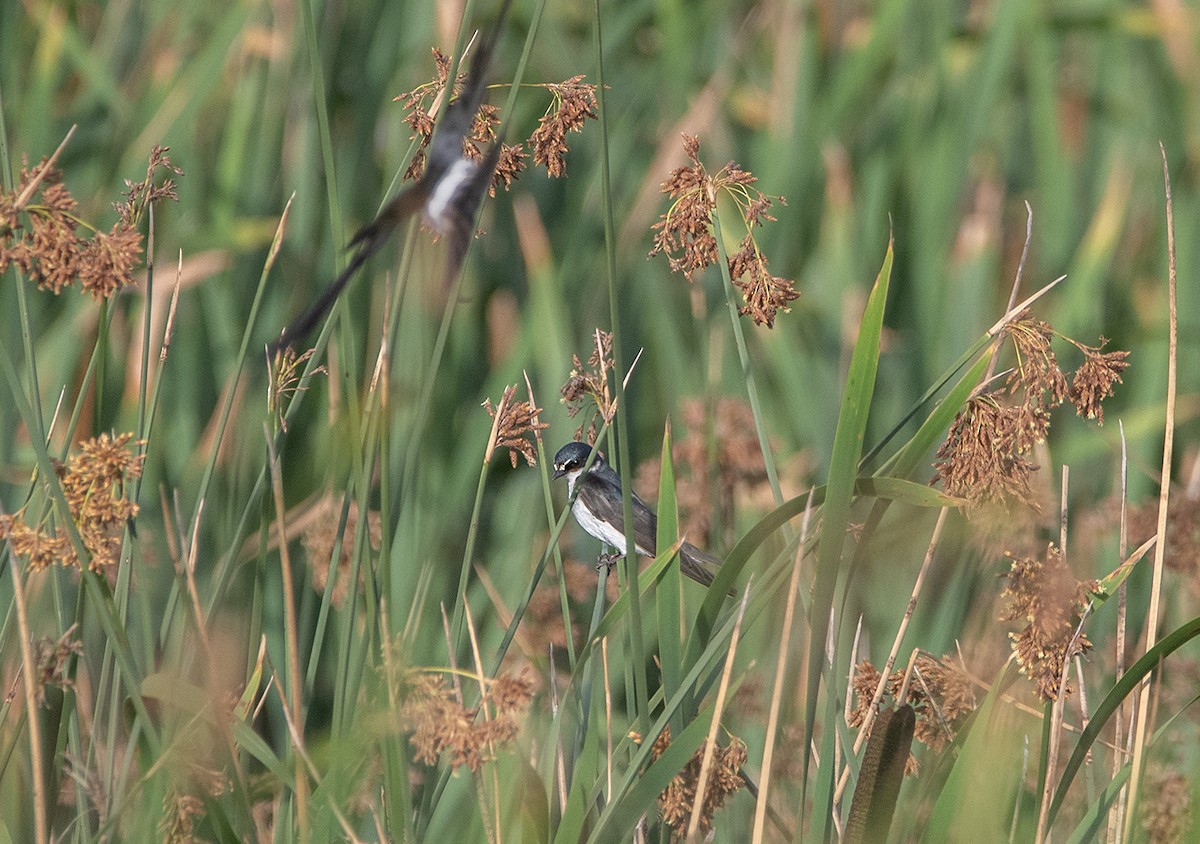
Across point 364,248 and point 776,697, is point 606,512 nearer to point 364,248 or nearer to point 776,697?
point 776,697

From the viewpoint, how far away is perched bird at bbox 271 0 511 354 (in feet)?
4.22

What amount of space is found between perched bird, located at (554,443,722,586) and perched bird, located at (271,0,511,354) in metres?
1.46

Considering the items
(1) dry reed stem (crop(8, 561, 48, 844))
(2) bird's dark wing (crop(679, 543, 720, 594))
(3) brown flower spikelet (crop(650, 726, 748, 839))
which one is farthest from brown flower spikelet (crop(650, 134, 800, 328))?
(2) bird's dark wing (crop(679, 543, 720, 594))

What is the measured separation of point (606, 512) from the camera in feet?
11.7

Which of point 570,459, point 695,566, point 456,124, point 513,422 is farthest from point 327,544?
point 570,459

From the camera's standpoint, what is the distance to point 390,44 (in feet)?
10.2

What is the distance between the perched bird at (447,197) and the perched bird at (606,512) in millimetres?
1460

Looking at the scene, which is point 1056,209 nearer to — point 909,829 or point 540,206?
point 540,206

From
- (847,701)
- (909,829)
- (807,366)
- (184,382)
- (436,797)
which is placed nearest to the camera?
(436,797)

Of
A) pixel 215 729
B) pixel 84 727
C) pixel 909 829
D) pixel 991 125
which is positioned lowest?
pixel 84 727

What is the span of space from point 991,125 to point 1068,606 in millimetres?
2128

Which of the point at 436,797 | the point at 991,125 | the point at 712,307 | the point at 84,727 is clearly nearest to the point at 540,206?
the point at 712,307

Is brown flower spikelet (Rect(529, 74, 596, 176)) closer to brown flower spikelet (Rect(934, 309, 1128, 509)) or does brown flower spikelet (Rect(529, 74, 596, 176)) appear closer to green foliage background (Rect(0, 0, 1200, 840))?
brown flower spikelet (Rect(934, 309, 1128, 509))

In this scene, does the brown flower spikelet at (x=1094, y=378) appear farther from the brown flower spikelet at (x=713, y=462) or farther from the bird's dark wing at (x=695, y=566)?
the bird's dark wing at (x=695, y=566)
